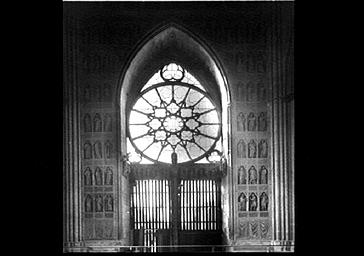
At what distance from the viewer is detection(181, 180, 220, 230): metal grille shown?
894 inches

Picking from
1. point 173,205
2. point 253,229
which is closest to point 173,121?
point 173,205

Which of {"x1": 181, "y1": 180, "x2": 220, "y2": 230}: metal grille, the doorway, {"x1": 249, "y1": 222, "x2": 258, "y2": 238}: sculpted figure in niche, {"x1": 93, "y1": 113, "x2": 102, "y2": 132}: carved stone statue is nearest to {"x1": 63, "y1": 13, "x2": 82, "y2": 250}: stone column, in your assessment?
{"x1": 93, "y1": 113, "x2": 102, "y2": 132}: carved stone statue

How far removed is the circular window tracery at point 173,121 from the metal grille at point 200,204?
952mm

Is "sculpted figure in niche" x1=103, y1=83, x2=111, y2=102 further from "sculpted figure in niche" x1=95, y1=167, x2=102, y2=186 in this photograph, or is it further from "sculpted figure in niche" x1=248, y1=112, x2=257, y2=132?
"sculpted figure in niche" x1=248, y1=112, x2=257, y2=132

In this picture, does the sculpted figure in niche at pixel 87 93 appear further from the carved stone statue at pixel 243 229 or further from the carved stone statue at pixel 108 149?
the carved stone statue at pixel 243 229

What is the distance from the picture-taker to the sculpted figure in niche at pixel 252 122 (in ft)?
67.6

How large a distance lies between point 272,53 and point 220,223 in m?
5.65

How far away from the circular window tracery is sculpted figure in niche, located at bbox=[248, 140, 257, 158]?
9.06 ft

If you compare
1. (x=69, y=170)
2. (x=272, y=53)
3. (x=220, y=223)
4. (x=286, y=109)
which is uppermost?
(x=272, y=53)
